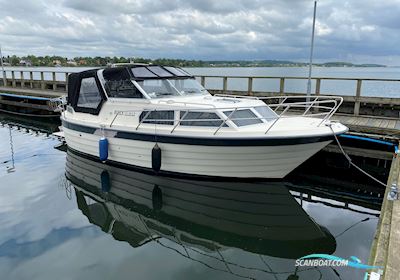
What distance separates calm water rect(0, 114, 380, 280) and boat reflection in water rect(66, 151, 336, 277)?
0.07 feet

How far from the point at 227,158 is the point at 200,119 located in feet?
3.74

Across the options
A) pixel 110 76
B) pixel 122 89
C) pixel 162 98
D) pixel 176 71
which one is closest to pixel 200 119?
pixel 162 98

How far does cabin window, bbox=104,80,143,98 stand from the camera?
8.87 m

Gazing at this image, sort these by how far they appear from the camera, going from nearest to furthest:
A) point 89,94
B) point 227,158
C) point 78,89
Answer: point 227,158
point 89,94
point 78,89

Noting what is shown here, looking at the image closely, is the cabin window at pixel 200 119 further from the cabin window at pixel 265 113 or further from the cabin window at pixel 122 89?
the cabin window at pixel 122 89

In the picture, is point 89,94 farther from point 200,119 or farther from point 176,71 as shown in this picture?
point 200,119

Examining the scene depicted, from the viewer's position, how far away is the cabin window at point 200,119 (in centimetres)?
762

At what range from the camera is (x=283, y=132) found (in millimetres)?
7047

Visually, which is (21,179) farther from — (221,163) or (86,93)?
(221,163)

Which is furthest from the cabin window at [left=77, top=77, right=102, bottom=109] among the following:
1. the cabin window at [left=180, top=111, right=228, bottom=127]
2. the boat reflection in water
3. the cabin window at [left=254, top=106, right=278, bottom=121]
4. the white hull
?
the cabin window at [left=254, top=106, right=278, bottom=121]

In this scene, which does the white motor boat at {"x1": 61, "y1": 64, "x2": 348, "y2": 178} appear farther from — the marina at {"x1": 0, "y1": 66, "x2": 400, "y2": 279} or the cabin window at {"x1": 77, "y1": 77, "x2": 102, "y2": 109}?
the marina at {"x1": 0, "y1": 66, "x2": 400, "y2": 279}

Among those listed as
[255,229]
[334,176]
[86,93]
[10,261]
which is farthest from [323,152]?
[10,261]

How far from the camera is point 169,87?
30.6 ft

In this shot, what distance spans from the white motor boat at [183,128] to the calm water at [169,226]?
60cm
